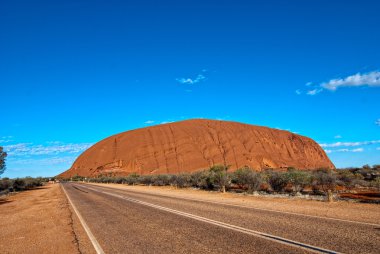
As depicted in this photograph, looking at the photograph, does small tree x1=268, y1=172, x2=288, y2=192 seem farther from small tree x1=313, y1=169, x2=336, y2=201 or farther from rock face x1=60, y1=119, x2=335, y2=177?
rock face x1=60, y1=119, x2=335, y2=177

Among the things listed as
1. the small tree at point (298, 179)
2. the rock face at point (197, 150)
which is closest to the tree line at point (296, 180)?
the small tree at point (298, 179)

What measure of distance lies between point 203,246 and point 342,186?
874 inches

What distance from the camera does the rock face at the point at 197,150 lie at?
90250 mm

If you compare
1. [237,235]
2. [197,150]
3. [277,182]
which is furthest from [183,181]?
[197,150]

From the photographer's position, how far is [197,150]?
94688 millimetres

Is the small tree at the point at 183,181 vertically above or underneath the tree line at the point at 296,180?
above

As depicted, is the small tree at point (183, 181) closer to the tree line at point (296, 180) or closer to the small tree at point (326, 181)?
the tree line at point (296, 180)

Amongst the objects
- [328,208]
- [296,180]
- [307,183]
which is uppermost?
[296,180]

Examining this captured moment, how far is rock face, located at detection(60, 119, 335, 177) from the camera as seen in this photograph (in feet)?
296

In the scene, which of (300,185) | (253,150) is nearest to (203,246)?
(300,185)

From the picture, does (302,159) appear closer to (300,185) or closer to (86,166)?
(86,166)

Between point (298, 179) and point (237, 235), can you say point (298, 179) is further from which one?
point (237, 235)

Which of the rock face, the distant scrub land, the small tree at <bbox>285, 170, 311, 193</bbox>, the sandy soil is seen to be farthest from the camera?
the rock face

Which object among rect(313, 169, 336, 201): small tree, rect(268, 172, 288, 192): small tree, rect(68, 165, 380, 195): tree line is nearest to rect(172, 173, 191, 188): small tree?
rect(68, 165, 380, 195): tree line
